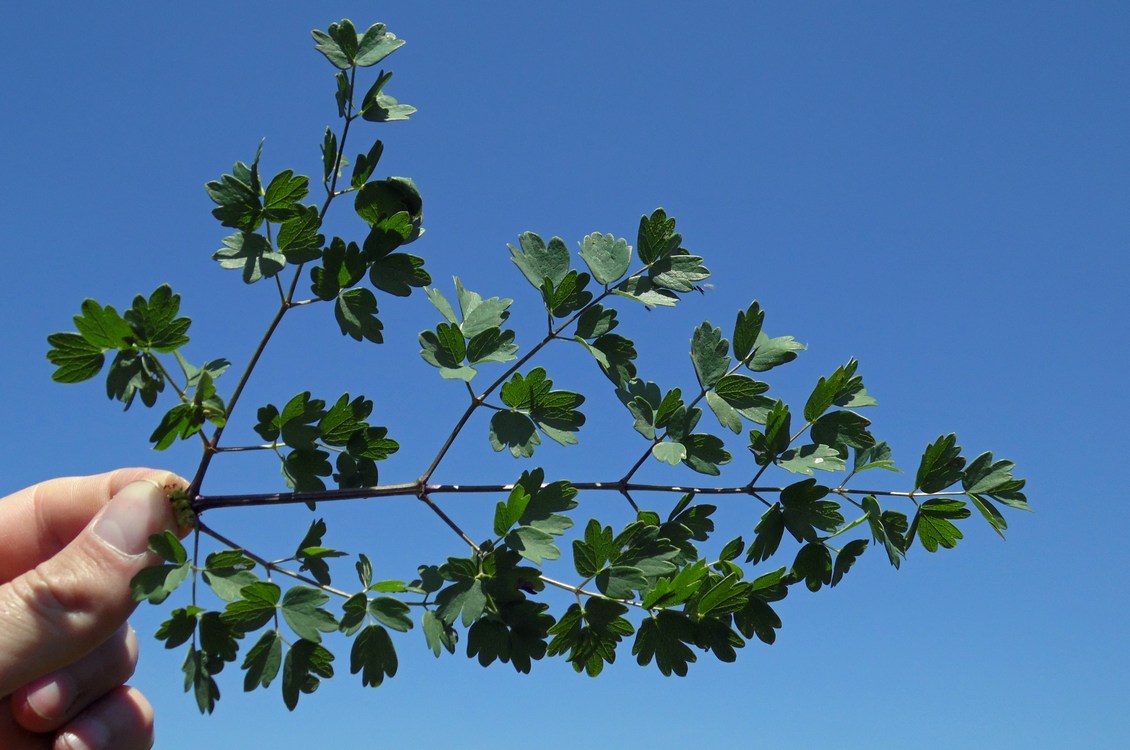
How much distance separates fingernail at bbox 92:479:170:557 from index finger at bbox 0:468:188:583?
87 cm

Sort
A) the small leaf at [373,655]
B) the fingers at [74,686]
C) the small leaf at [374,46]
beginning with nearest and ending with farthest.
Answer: the small leaf at [373,655]
the small leaf at [374,46]
the fingers at [74,686]

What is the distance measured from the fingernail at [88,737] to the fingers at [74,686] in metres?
0.04

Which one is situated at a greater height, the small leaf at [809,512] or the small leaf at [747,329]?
the small leaf at [747,329]

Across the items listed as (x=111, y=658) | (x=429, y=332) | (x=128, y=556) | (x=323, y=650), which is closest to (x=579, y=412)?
(x=429, y=332)

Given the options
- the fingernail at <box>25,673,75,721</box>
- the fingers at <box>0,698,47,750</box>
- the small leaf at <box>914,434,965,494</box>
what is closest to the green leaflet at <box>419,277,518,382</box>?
the small leaf at <box>914,434,965,494</box>

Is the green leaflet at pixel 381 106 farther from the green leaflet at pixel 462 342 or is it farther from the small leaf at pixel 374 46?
the green leaflet at pixel 462 342

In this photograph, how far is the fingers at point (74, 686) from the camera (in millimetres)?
2271

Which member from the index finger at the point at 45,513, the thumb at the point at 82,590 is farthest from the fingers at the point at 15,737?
the index finger at the point at 45,513

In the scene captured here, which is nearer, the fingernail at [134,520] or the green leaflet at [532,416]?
the green leaflet at [532,416]

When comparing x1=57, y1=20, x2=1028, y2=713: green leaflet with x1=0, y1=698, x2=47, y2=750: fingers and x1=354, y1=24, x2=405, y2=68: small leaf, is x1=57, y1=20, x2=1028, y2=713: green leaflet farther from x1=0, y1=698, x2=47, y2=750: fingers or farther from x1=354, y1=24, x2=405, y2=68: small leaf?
x1=0, y1=698, x2=47, y2=750: fingers

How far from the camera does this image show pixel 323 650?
1671mm

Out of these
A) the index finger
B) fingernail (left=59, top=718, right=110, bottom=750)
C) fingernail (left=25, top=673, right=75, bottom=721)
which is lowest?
fingernail (left=59, top=718, right=110, bottom=750)

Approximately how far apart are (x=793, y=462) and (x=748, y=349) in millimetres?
288

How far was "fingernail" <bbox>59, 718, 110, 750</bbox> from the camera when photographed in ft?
7.72
